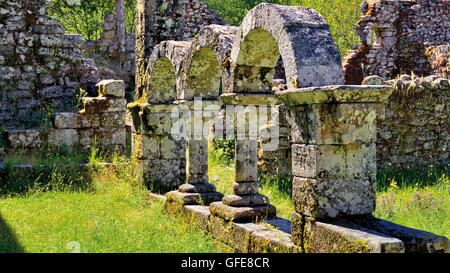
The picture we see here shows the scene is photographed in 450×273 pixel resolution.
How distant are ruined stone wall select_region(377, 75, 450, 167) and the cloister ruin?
0.14 ft

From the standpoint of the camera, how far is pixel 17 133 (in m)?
8.39

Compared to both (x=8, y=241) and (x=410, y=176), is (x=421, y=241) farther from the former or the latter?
(x=410, y=176)

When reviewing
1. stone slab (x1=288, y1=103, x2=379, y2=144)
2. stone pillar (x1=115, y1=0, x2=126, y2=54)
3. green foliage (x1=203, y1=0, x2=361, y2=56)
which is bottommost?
stone slab (x1=288, y1=103, x2=379, y2=144)

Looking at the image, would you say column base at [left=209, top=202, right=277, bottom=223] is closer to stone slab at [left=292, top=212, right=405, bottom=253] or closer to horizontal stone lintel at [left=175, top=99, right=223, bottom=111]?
stone slab at [left=292, top=212, right=405, bottom=253]

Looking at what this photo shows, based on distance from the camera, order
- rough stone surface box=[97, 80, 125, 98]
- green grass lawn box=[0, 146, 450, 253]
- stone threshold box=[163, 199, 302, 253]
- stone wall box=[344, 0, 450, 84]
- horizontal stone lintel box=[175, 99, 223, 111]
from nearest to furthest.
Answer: stone threshold box=[163, 199, 302, 253], green grass lawn box=[0, 146, 450, 253], horizontal stone lintel box=[175, 99, 223, 111], rough stone surface box=[97, 80, 125, 98], stone wall box=[344, 0, 450, 84]

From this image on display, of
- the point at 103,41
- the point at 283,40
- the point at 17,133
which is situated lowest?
the point at 17,133

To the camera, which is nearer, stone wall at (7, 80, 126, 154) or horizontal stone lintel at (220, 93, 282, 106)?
horizontal stone lintel at (220, 93, 282, 106)

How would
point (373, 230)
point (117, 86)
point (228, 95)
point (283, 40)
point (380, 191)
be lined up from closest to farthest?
point (373, 230), point (283, 40), point (228, 95), point (380, 191), point (117, 86)

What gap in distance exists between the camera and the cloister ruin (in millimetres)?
3693

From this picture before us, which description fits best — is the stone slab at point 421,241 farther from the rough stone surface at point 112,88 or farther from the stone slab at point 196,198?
the rough stone surface at point 112,88

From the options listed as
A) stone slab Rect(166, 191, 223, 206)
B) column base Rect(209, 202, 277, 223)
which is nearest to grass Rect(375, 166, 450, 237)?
column base Rect(209, 202, 277, 223)

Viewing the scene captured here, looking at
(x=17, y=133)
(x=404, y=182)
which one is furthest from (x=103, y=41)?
(x=404, y=182)

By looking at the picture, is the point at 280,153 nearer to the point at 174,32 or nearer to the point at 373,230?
the point at 174,32

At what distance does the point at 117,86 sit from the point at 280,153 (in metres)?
3.31
